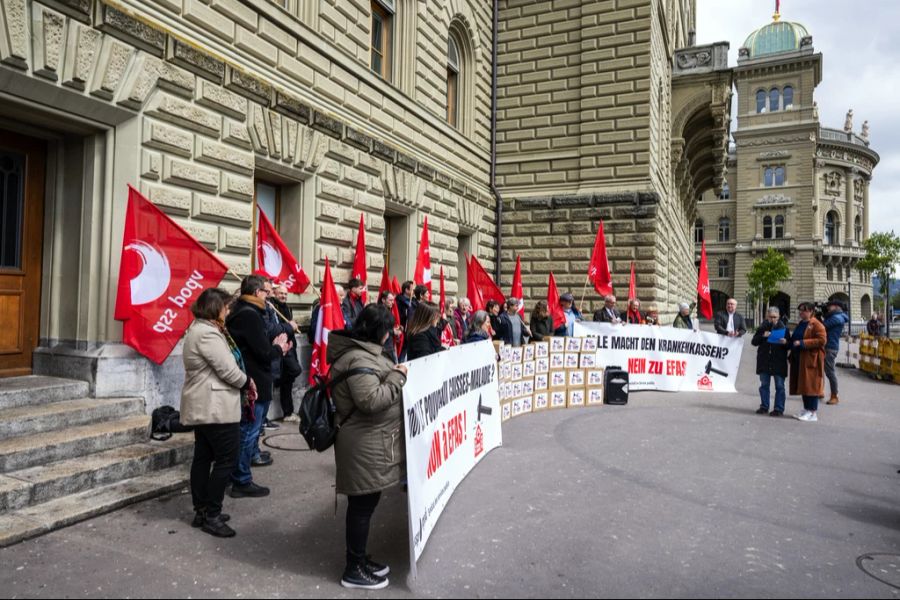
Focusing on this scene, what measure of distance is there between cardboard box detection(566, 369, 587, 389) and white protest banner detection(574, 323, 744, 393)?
110cm

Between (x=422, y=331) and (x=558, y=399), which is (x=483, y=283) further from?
(x=422, y=331)

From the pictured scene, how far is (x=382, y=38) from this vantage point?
491 inches

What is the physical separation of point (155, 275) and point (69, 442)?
166 centimetres

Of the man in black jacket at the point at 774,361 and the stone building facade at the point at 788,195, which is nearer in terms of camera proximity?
the man in black jacket at the point at 774,361

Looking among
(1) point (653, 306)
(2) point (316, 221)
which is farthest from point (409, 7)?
(1) point (653, 306)

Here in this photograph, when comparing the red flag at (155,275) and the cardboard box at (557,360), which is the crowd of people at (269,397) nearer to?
the red flag at (155,275)

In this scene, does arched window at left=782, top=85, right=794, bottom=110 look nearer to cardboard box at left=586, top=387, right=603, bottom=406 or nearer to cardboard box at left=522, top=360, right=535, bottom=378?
cardboard box at left=586, top=387, right=603, bottom=406

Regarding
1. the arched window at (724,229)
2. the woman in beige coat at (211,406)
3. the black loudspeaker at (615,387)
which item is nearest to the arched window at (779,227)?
the arched window at (724,229)

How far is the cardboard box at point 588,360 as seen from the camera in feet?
34.0

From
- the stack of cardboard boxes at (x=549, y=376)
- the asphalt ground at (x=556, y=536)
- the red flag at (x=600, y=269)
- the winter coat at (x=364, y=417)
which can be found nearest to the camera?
the winter coat at (x=364, y=417)

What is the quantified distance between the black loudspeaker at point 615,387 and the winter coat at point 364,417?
7.46 metres

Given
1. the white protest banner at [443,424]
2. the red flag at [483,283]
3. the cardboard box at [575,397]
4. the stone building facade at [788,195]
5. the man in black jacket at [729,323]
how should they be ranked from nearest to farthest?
the white protest banner at [443,424]
the cardboard box at [575,397]
the red flag at [483,283]
the man in black jacket at [729,323]
the stone building facade at [788,195]

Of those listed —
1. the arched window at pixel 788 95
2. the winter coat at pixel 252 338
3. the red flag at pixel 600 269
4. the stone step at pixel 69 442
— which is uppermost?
the arched window at pixel 788 95

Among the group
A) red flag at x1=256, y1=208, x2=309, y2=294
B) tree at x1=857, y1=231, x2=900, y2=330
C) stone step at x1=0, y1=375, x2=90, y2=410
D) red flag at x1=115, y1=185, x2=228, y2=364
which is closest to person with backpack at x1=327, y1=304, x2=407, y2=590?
red flag at x1=115, y1=185, x2=228, y2=364
